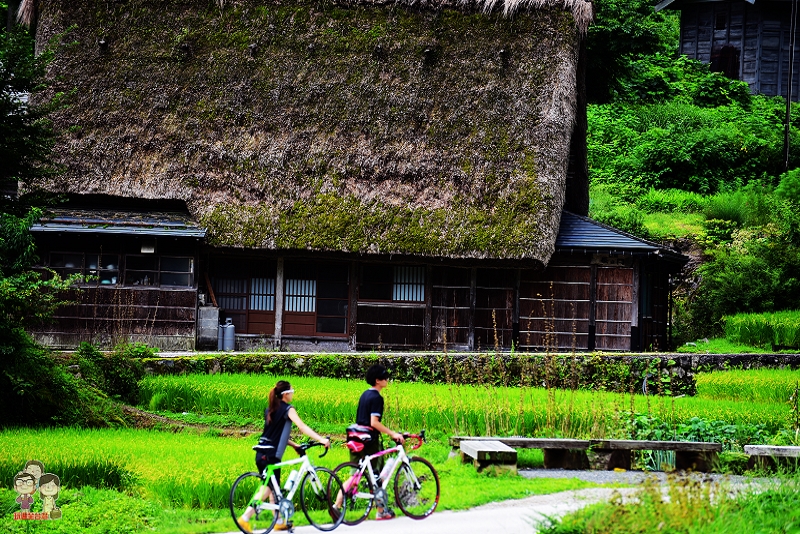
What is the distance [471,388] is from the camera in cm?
1583

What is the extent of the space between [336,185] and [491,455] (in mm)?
11818

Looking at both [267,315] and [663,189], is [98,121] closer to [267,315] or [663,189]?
[267,315]

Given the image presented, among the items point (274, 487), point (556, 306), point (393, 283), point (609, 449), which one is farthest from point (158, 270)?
point (274, 487)

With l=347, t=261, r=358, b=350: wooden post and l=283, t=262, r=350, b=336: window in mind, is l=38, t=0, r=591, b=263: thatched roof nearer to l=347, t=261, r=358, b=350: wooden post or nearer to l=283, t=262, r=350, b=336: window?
l=347, t=261, r=358, b=350: wooden post

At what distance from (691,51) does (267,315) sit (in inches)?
1055

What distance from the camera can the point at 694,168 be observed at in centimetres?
3272

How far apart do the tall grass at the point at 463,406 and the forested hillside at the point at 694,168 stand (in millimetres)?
8065

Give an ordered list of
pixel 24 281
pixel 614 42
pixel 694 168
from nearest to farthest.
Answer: pixel 24 281 → pixel 694 168 → pixel 614 42

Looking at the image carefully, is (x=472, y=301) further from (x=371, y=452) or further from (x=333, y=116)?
(x=371, y=452)

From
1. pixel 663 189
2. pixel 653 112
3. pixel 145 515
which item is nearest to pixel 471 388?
pixel 145 515

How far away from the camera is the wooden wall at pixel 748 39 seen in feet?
126

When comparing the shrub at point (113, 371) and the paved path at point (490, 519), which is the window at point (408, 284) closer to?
the shrub at point (113, 371)

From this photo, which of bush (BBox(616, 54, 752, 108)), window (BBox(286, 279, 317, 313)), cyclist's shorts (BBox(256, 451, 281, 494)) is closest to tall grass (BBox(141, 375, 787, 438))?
cyclist's shorts (BBox(256, 451, 281, 494))

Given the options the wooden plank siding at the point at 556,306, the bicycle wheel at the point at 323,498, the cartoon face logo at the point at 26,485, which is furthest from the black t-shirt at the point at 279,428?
the wooden plank siding at the point at 556,306
